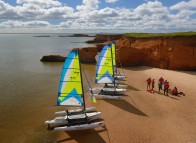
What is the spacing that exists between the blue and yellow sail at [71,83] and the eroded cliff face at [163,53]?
20.4m

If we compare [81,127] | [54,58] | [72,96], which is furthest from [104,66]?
[54,58]

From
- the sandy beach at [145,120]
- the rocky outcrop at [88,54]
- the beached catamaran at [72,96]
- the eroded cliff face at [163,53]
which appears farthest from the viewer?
the rocky outcrop at [88,54]

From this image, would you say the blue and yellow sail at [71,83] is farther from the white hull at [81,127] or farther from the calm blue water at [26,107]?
the calm blue water at [26,107]

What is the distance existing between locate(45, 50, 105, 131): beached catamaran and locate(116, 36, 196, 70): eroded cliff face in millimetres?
19842

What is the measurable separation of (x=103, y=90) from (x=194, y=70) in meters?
16.0

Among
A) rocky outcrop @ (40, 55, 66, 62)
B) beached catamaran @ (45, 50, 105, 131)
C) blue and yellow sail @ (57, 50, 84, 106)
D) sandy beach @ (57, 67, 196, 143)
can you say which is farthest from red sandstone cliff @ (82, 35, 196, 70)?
blue and yellow sail @ (57, 50, 84, 106)

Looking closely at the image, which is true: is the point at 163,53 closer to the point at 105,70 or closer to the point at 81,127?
the point at 105,70

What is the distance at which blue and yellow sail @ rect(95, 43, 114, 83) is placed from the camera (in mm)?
20984

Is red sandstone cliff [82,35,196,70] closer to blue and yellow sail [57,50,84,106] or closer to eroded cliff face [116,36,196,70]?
eroded cliff face [116,36,196,70]

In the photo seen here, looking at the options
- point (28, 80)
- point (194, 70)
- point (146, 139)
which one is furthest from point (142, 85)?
point (28, 80)

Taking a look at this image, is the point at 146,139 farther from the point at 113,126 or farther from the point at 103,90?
the point at 103,90

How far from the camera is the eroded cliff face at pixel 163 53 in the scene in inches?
1185

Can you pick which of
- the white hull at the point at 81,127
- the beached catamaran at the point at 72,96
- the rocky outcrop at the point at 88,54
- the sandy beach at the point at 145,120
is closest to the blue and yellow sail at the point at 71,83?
the beached catamaran at the point at 72,96

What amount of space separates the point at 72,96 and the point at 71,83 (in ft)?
3.21
